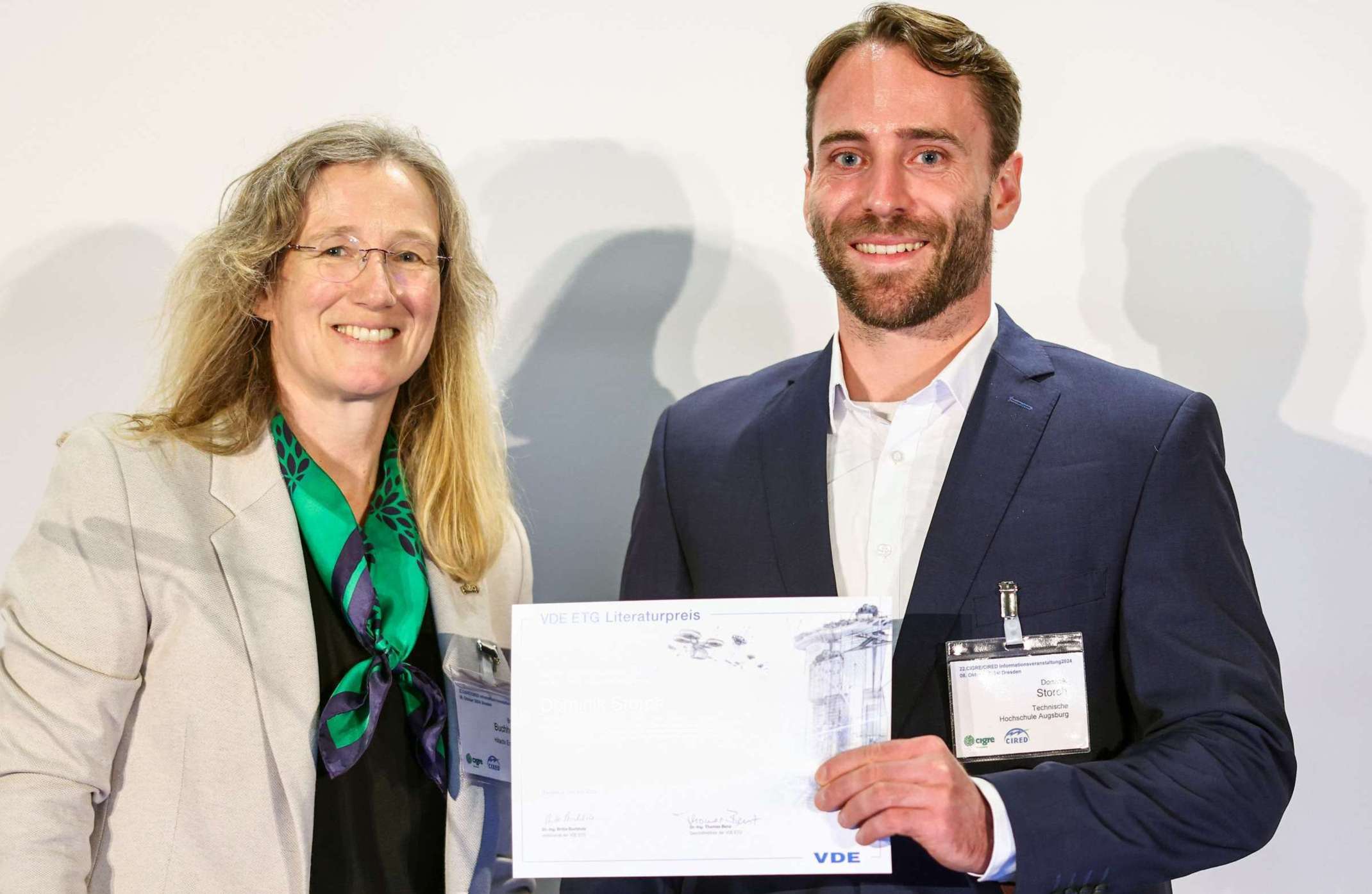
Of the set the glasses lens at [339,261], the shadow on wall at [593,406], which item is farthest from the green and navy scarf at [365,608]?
the shadow on wall at [593,406]

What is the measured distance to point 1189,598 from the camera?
181 cm

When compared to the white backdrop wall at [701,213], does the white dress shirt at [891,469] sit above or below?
below

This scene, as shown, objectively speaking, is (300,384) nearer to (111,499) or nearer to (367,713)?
(111,499)

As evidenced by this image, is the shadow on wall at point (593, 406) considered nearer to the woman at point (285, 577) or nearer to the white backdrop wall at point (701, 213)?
the white backdrop wall at point (701, 213)

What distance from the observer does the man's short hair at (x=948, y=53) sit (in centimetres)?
208

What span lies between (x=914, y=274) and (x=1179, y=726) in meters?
0.81

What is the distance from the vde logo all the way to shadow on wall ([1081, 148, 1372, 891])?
148cm

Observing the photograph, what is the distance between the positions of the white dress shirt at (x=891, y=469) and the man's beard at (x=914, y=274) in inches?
4.2

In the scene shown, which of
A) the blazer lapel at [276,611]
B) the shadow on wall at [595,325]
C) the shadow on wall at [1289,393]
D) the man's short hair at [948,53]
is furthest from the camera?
the shadow on wall at [595,325]

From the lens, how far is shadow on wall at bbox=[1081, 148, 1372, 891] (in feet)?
9.10

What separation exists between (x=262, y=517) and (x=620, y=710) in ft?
2.49

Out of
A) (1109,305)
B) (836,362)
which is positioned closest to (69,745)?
(836,362)
